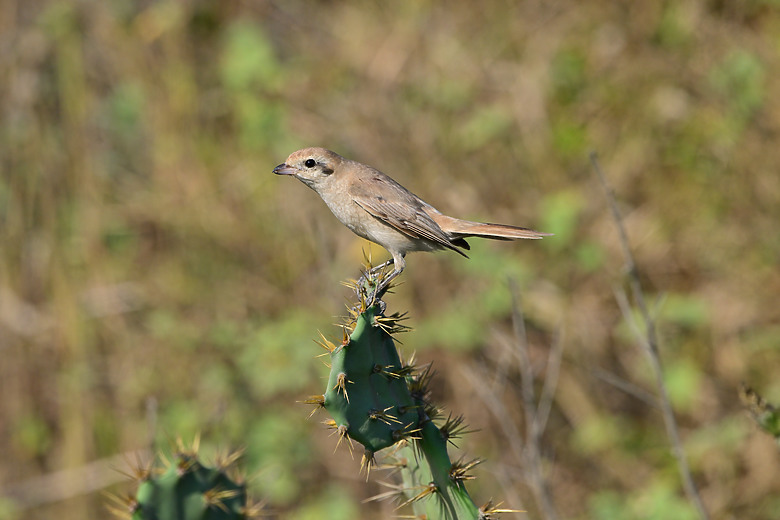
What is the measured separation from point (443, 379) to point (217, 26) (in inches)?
162

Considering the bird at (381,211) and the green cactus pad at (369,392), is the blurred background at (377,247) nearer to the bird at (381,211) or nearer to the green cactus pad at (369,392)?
the bird at (381,211)

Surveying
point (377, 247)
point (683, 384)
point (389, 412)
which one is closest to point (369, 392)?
point (389, 412)

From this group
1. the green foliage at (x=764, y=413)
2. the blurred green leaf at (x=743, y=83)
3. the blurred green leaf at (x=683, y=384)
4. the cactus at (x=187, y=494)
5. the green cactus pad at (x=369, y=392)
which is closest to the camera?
the green cactus pad at (x=369, y=392)

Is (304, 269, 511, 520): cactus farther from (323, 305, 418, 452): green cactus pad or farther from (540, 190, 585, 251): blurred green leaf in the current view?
(540, 190, 585, 251): blurred green leaf

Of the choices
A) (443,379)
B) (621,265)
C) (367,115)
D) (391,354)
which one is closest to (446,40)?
(367,115)

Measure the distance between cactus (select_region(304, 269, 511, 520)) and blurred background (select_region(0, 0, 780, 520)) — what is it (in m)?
3.45

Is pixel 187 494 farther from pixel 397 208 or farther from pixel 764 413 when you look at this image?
pixel 764 413

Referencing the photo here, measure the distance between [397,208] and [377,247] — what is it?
2690 millimetres

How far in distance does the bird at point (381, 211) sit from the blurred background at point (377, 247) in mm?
2379

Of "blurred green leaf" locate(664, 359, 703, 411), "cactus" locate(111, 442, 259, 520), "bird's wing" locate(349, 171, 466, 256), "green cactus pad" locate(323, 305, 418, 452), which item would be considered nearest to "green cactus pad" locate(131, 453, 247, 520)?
"cactus" locate(111, 442, 259, 520)

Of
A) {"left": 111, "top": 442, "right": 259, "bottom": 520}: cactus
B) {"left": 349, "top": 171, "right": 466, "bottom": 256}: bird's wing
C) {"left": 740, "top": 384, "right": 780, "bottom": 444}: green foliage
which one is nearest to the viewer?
{"left": 740, "top": 384, "right": 780, "bottom": 444}: green foliage

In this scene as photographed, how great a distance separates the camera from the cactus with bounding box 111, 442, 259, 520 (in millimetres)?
3119

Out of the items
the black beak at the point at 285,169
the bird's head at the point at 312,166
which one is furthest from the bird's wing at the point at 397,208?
the black beak at the point at 285,169

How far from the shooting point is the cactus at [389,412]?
239 centimetres
